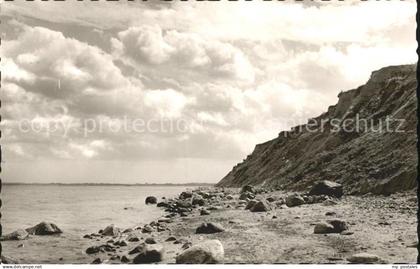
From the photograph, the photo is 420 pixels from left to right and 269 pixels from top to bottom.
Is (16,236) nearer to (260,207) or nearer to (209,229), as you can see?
(209,229)

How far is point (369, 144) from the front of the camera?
2358cm

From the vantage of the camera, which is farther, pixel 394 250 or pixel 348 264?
pixel 394 250

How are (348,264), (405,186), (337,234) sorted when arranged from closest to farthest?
(348,264) < (337,234) < (405,186)

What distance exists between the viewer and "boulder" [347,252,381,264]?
8422 millimetres

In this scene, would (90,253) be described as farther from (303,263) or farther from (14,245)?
(303,263)

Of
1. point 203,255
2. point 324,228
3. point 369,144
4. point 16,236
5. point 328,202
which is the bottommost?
point 16,236

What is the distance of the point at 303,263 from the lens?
8703 mm

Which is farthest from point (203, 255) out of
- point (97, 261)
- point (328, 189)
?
point (328, 189)

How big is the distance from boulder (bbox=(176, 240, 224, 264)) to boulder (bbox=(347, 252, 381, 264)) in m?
2.87

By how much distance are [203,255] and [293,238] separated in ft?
9.86

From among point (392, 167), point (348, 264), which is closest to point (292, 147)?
point (392, 167)

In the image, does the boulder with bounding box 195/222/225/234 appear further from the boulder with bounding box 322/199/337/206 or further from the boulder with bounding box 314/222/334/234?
the boulder with bounding box 322/199/337/206

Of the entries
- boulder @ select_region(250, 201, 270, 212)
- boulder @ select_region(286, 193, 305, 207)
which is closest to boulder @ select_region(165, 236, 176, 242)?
boulder @ select_region(250, 201, 270, 212)

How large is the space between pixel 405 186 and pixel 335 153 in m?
9.36
